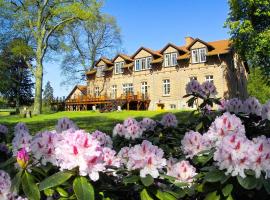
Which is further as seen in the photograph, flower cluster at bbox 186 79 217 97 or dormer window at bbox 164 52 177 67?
dormer window at bbox 164 52 177 67

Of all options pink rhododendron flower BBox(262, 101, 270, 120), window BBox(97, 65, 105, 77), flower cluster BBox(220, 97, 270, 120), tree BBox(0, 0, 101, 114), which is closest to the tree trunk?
tree BBox(0, 0, 101, 114)

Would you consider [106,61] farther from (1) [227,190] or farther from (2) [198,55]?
(1) [227,190]

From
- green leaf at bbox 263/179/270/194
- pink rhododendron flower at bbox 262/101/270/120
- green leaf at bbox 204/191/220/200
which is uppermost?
pink rhododendron flower at bbox 262/101/270/120

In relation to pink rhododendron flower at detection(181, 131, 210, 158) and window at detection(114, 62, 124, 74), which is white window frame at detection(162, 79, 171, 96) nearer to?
window at detection(114, 62, 124, 74)

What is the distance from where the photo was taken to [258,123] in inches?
182

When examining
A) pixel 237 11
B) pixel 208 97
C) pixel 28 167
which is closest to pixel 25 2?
pixel 237 11

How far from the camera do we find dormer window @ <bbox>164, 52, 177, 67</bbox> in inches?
1700

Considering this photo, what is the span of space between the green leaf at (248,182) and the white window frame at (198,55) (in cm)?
3895

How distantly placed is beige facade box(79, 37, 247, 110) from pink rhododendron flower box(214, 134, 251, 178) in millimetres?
36720

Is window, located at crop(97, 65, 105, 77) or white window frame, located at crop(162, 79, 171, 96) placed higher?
window, located at crop(97, 65, 105, 77)

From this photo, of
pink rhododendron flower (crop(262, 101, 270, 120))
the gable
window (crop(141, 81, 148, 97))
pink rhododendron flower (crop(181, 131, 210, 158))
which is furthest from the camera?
window (crop(141, 81, 148, 97))

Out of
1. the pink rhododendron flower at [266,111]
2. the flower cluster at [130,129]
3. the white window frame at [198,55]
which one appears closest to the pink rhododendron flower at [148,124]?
the flower cluster at [130,129]

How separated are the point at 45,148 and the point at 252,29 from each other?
100 ft

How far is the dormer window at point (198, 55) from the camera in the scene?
4081cm
